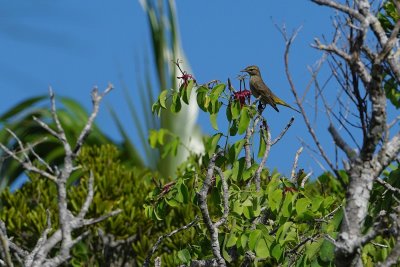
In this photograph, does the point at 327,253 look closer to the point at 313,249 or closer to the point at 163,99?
the point at 313,249

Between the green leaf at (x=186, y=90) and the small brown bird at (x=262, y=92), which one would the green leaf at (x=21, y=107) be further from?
the green leaf at (x=186, y=90)

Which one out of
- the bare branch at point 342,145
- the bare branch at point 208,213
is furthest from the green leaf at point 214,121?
the bare branch at point 342,145

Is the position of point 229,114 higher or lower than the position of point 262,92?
lower

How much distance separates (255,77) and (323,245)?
10.4 ft

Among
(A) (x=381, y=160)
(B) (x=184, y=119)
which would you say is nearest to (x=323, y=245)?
(A) (x=381, y=160)

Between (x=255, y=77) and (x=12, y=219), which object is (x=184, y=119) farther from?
(x=255, y=77)

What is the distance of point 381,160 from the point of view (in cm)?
707

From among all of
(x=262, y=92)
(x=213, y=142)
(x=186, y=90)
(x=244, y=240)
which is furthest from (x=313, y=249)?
(x=262, y=92)

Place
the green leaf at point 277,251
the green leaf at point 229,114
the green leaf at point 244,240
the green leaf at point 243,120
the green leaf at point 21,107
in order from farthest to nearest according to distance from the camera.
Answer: the green leaf at point 21,107 < the green leaf at point 229,114 < the green leaf at point 243,120 < the green leaf at point 244,240 < the green leaf at point 277,251

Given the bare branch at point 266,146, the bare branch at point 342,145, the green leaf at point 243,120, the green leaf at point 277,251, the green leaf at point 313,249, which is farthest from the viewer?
the bare branch at point 266,146

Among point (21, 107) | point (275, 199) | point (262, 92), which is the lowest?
point (275, 199)

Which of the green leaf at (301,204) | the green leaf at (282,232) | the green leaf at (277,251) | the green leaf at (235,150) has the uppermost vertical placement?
the green leaf at (235,150)

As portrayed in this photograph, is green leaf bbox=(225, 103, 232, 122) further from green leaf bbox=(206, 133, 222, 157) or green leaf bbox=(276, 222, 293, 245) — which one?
green leaf bbox=(276, 222, 293, 245)

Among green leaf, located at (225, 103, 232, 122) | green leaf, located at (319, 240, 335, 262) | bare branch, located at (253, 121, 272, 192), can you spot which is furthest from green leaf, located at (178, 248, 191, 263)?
green leaf, located at (319, 240, 335, 262)
